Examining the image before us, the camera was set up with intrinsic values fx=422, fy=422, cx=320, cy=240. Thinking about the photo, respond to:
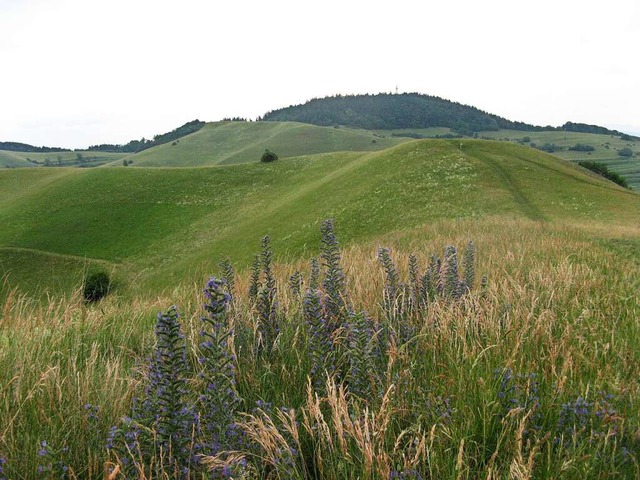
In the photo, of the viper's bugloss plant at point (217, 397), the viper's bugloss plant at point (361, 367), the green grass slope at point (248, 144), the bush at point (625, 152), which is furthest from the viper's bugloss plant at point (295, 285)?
the bush at point (625, 152)

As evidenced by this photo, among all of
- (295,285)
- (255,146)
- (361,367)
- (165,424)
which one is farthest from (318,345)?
(255,146)

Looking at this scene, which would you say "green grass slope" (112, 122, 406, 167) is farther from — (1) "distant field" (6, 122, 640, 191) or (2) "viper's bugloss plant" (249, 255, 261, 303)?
(2) "viper's bugloss plant" (249, 255, 261, 303)

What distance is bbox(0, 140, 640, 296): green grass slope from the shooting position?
28.6m

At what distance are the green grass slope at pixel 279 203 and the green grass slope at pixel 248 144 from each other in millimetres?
60384

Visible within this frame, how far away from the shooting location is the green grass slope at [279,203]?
28633 millimetres

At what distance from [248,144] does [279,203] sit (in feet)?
339

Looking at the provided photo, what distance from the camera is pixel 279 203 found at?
46.9 m

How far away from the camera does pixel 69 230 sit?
49.2 metres

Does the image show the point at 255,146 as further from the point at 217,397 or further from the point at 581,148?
the point at 581,148

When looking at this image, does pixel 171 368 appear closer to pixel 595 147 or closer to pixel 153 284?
pixel 153 284

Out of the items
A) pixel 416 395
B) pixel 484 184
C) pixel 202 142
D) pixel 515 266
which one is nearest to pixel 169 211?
pixel 484 184

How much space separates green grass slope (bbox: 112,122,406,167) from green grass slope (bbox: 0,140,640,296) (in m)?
60.4

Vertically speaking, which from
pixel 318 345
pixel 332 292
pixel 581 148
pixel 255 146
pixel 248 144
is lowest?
pixel 318 345

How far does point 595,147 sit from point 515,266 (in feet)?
737
